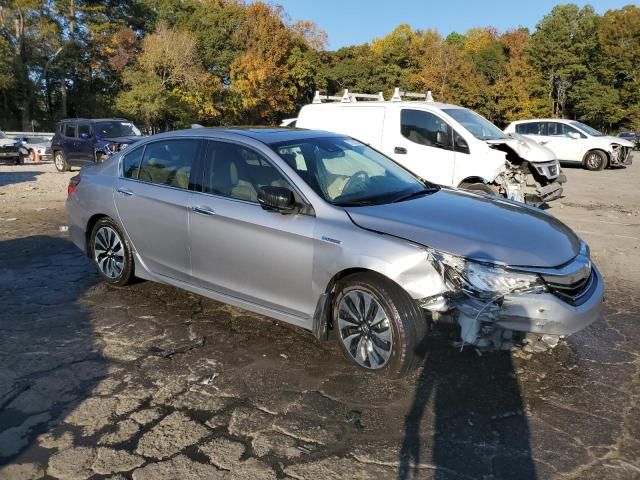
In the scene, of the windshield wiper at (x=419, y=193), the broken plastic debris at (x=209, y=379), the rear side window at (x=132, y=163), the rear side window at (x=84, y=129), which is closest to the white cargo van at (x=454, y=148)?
the windshield wiper at (x=419, y=193)

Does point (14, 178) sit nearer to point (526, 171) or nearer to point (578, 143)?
point (526, 171)

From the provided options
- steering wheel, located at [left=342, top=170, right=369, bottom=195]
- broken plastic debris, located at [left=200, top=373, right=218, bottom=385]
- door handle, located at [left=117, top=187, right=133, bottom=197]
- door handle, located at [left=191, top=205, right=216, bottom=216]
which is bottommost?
broken plastic debris, located at [left=200, top=373, right=218, bottom=385]

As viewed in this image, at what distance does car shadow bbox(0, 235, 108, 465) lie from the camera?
3.29 m

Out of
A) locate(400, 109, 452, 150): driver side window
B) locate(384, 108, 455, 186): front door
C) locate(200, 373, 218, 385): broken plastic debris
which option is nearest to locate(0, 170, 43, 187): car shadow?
locate(384, 108, 455, 186): front door

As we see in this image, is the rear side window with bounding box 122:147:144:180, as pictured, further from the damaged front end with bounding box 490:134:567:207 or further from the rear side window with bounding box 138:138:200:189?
the damaged front end with bounding box 490:134:567:207

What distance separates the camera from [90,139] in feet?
56.6

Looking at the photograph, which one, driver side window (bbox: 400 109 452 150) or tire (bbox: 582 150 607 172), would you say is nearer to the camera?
driver side window (bbox: 400 109 452 150)

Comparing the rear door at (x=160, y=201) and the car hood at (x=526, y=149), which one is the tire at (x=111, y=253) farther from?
the car hood at (x=526, y=149)

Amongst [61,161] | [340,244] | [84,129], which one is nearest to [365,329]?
[340,244]

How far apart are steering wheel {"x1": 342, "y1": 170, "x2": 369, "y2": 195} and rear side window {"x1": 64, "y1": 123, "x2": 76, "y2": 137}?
1575 cm

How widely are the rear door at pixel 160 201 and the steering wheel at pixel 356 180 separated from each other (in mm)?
1326

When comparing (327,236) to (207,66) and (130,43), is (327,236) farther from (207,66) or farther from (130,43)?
(207,66)

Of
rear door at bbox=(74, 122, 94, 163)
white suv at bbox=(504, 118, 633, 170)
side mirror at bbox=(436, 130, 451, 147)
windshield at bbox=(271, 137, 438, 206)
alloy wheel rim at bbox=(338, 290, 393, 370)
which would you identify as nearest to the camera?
alloy wheel rim at bbox=(338, 290, 393, 370)

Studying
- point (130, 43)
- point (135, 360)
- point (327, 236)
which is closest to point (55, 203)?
point (135, 360)
